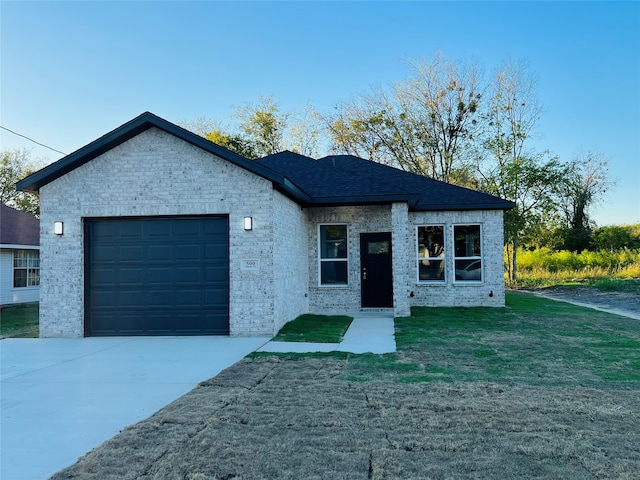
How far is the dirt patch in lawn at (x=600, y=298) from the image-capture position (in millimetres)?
12864

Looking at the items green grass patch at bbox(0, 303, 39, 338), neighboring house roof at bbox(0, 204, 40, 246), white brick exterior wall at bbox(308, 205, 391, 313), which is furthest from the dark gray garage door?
neighboring house roof at bbox(0, 204, 40, 246)

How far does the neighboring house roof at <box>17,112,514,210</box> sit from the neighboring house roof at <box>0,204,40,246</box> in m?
8.29

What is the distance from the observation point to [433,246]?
13.5 meters

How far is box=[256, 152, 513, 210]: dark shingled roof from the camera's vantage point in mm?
11648

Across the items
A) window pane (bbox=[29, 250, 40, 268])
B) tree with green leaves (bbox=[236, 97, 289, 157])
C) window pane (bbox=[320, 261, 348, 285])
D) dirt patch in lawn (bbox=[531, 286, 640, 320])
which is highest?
tree with green leaves (bbox=[236, 97, 289, 157])

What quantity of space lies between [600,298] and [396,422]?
14824 mm

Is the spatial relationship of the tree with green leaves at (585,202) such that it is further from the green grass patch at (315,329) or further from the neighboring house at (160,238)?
the neighboring house at (160,238)

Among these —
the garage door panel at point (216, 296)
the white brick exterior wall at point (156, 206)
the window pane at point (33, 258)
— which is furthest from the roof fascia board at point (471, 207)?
the window pane at point (33, 258)

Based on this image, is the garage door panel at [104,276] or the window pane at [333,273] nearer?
the garage door panel at [104,276]

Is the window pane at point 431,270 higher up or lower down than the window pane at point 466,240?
lower down

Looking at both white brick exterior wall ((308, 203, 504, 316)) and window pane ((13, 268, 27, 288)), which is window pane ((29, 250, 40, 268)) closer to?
window pane ((13, 268, 27, 288))

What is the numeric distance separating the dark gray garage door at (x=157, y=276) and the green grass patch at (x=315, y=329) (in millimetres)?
1336

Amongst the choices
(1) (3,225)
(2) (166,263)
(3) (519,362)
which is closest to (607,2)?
(3) (519,362)

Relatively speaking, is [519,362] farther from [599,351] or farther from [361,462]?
[361,462]
